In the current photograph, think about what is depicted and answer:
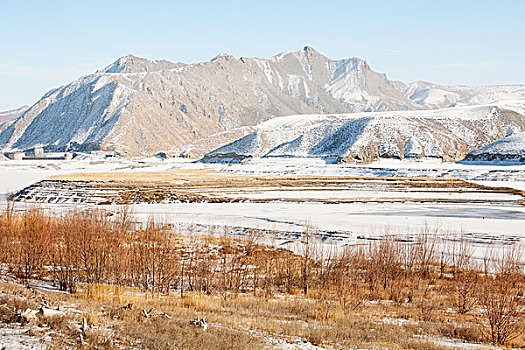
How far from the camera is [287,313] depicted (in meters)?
15.6

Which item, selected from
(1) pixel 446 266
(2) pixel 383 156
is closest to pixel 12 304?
(1) pixel 446 266

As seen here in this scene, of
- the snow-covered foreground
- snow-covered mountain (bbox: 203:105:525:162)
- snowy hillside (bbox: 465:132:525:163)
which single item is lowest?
the snow-covered foreground

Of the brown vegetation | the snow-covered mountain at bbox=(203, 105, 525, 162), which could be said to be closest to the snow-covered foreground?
the brown vegetation

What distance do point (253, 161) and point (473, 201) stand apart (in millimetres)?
78954

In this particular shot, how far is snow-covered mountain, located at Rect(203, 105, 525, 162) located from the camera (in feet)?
387

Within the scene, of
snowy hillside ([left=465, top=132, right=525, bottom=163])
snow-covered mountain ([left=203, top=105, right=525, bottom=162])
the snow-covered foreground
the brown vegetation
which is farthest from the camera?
snow-covered mountain ([left=203, top=105, right=525, bottom=162])

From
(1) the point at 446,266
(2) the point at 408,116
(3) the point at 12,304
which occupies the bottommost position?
(1) the point at 446,266

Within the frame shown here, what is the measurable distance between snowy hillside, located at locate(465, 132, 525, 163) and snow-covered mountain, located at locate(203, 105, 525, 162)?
12.6 meters

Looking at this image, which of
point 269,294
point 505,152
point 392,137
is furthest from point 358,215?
point 392,137

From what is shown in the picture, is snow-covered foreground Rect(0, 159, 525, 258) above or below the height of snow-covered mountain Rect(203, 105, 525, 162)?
below

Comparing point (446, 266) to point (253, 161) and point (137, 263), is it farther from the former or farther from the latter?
point (253, 161)

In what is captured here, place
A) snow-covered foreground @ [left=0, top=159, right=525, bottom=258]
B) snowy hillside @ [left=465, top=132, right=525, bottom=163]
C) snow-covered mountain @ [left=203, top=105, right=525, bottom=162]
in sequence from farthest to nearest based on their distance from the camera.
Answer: snow-covered mountain @ [left=203, top=105, right=525, bottom=162], snowy hillside @ [left=465, top=132, right=525, bottom=163], snow-covered foreground @ [left=0, top=159, right=525, bottom=258]

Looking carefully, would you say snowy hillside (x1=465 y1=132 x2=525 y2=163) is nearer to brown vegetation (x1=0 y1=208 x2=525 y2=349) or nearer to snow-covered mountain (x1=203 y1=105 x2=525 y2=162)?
snow-covered mountain (x1=203 y1=105 x2=525 y2=162)

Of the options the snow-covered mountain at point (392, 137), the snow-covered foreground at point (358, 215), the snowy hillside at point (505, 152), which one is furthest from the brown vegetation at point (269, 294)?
the snow-covered mountain at point (392, 137)
